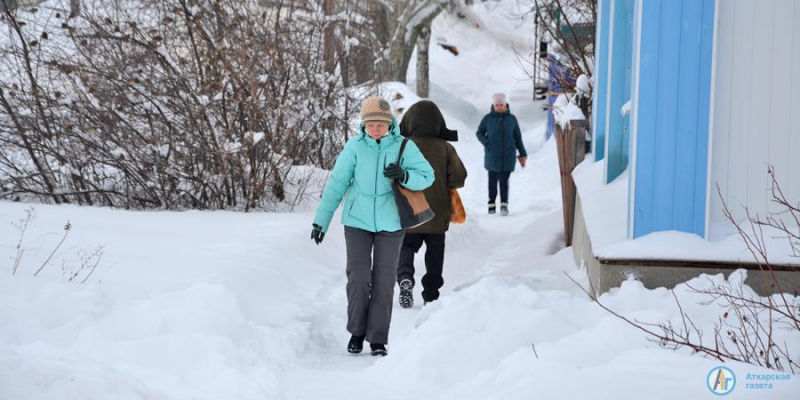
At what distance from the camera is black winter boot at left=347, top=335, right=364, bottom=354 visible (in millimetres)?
5461

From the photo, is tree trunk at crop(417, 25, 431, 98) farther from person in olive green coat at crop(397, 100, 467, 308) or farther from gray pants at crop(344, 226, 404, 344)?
gray pants at crop(344, 226, 404, 344)

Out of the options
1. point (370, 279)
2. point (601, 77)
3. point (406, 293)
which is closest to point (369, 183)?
point (370, 279)

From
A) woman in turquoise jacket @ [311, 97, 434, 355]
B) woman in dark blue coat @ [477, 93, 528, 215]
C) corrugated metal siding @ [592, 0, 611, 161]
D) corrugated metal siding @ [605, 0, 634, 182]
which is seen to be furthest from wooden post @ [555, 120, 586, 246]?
woman in turquoise jacket @ [311, 97, 434, 355]

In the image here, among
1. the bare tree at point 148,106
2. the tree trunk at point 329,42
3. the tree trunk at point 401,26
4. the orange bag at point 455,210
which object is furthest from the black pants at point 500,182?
the tree trunk at point 401,26

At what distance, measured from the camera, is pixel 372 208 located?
529cm

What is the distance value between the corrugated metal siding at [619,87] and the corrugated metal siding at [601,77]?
615 millimetres

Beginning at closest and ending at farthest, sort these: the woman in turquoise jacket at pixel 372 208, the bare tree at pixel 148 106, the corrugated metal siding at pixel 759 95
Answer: the corrugated metal siding at pixel 759 95, the woman in turquoise jacket at pixel 372 208, the bare tree at pixel 148 106

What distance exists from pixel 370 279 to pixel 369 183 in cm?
62

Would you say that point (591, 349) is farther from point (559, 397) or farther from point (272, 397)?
point (272, 397)

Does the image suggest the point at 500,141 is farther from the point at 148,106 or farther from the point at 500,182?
the point at 148,106

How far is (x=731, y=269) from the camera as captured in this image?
15.8 ft

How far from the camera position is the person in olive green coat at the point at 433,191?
6738mm

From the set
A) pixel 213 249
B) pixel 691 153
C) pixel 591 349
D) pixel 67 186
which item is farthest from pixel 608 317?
pixel 67 186

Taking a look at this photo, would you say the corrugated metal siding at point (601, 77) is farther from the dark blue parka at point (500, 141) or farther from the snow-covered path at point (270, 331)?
the dark blue parka at point (500, 141)
